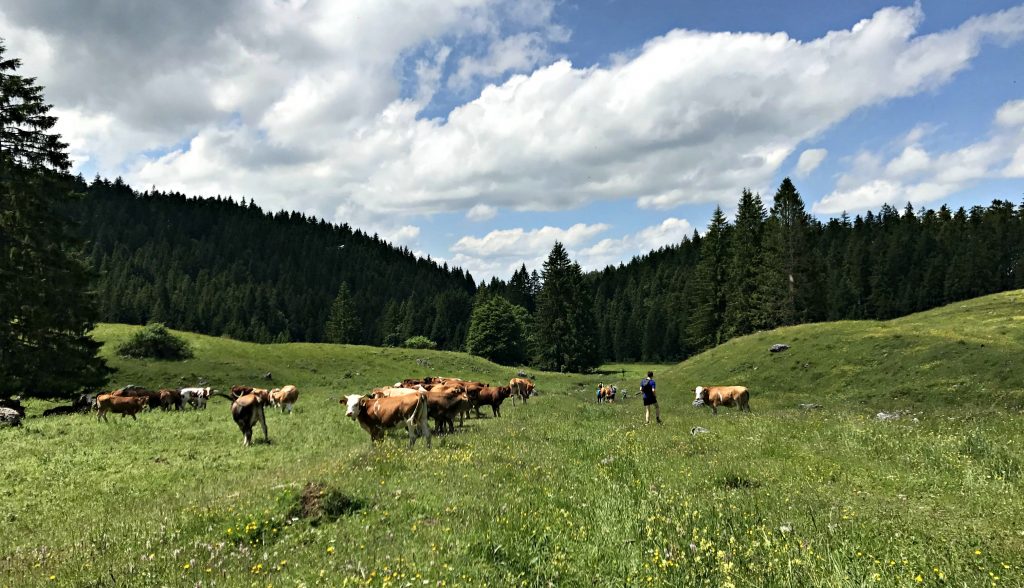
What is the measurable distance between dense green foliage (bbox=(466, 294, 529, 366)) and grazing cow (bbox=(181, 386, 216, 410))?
213 ft

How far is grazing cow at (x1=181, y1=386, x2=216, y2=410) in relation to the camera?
34.1m

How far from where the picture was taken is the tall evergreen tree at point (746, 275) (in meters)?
64.2

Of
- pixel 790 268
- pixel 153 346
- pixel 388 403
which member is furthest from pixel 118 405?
pixel 790 268

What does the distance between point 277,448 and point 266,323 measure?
150 m

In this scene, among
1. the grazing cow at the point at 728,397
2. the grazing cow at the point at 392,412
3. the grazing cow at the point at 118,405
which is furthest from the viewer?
the grazing cow at the point at 728,397

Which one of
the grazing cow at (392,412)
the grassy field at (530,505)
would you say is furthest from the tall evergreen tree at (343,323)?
the grazing cow at (392,412)

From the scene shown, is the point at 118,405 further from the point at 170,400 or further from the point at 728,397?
the point at 728,397

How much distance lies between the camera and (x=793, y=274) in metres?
59.9

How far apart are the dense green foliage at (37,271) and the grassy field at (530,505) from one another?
11.3 metres

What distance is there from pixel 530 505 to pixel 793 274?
6125 cm

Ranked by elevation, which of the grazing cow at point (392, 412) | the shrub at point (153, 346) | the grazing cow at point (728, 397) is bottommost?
the grazing cow at point (728, 397)

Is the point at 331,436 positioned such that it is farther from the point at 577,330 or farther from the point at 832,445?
the point at 577,330

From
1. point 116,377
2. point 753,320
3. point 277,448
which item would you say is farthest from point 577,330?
point 277,448

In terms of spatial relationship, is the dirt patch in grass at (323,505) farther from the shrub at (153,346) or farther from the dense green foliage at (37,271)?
the shrub at (153,346)
